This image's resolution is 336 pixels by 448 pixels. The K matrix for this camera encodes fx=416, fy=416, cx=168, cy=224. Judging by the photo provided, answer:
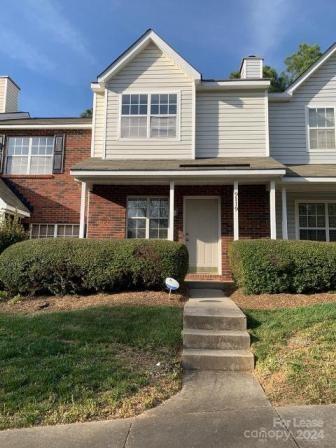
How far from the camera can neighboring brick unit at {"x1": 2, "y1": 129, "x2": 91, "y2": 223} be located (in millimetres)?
14594

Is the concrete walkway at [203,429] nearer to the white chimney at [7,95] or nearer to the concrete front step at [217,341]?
the concrete front step at [217,341]

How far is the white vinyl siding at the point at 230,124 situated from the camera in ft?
42.1

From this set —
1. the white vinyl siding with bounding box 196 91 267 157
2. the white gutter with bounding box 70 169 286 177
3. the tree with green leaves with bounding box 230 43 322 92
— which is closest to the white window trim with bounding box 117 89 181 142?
the white vinyl siding with bounding box 196 91 267 157

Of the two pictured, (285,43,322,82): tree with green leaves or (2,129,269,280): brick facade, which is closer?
(2,129,269,280): brick facade

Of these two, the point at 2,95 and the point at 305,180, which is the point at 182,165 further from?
the point at 2,95

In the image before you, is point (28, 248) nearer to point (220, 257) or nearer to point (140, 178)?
point (140, 178)

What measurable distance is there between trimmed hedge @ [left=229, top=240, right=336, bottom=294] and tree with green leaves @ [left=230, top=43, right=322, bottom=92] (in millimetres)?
23314

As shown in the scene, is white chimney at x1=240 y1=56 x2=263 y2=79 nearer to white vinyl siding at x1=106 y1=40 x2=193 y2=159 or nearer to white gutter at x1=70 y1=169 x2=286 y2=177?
white vinyl siding at x1=106 y1=40 x2=193 y2=159

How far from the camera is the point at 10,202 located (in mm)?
13219

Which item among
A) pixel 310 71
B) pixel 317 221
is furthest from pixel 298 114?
pixel 317 221

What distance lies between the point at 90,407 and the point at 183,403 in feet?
3.14

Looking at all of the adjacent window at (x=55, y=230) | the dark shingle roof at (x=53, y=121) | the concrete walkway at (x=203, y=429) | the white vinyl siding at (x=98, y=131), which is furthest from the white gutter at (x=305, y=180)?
the concrete walkway at (x=203, y=429)

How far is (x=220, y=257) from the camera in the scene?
1221 centimetres

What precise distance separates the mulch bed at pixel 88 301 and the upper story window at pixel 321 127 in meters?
7.57
